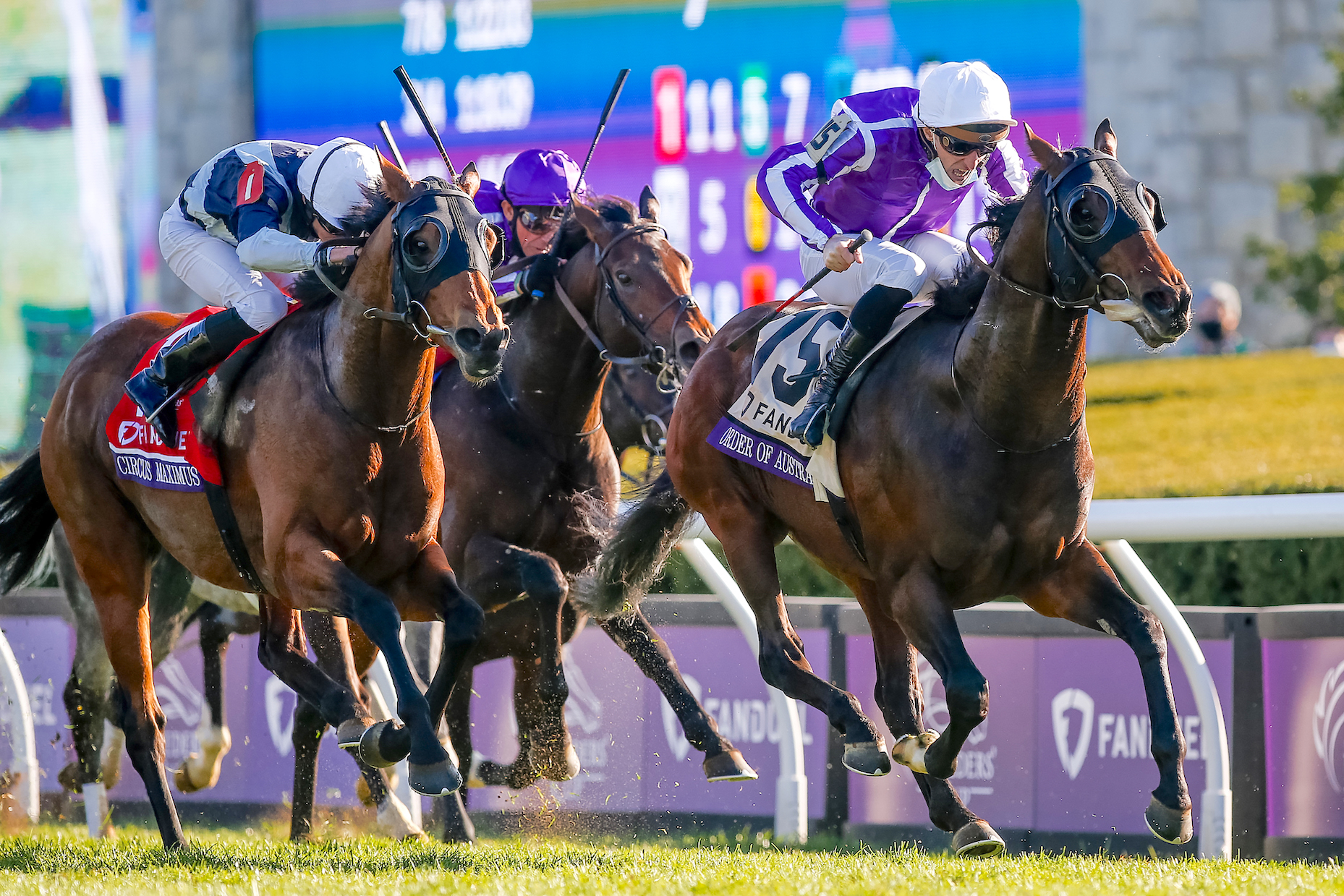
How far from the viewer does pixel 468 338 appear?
3920 mm

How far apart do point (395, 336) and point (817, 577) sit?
2.63m

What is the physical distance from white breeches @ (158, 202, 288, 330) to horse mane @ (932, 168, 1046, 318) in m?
1.75

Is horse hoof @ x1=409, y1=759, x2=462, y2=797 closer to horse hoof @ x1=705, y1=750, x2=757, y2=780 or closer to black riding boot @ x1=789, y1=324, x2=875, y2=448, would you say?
horse hoof @ x1=705, y1=750, x2=757, y2=780

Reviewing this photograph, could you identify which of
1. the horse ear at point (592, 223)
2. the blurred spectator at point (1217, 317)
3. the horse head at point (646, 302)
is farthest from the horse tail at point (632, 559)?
the blurred spectator at point (1217, 317)

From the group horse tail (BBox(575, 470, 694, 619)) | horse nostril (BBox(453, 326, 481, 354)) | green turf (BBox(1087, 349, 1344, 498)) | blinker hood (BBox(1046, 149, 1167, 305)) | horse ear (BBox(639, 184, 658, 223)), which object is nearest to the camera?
blinker hood (BBox(1046, 149, 1167, 305))

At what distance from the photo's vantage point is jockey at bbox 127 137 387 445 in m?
4.39

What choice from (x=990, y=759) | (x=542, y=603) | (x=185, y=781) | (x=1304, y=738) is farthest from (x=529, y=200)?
A: (x=1304, y=738)

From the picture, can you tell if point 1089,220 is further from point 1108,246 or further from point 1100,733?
point 1100,733

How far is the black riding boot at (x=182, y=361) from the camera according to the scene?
15.0 feet

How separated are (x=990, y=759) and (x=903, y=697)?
1002 millimetres

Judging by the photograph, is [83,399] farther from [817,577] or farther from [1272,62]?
[1272,62]

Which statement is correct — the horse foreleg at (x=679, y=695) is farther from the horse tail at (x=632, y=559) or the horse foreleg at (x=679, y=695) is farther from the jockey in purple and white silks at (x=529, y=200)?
the jockey in purple and white silks at (x=529, y=200)

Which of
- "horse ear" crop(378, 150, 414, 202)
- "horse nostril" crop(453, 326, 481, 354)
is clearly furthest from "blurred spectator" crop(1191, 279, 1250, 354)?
"horse nostril" crop(453, 326, 481, 354)

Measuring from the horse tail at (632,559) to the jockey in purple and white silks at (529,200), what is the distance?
1023 mm
